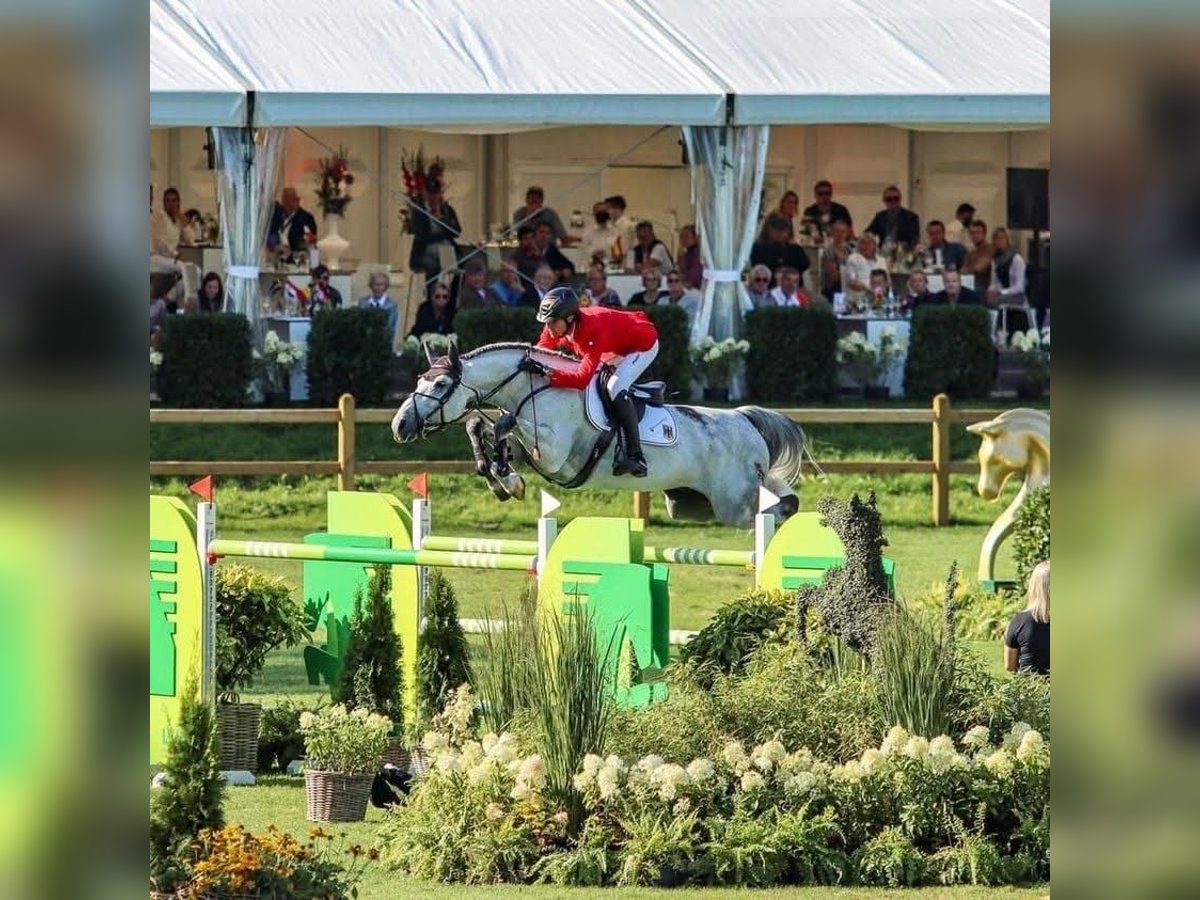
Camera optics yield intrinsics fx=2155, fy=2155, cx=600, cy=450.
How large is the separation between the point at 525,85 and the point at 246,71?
8.39 feet

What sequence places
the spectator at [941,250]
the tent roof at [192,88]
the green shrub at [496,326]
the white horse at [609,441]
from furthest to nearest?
the spectator at [941,250], the green shrub at [496,326], the tent roof at [192,88], the white horse at [609,441]

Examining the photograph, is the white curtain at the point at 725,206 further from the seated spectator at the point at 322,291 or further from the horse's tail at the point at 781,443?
the horse's tail at the point at 781,443

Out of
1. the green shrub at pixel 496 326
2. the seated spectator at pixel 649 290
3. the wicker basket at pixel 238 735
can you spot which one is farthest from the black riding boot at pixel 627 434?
the seated spectator at pixel 649 290

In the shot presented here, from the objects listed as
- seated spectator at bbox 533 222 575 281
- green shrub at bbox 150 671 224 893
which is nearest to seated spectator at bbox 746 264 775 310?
seated spectator at bbox 533 222 575 281

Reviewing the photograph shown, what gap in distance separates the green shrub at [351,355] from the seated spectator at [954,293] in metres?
5.57

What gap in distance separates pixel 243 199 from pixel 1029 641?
481 inches

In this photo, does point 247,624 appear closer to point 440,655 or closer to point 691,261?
point 440,655

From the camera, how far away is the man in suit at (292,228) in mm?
21109

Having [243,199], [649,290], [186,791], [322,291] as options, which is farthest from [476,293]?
[186,791]

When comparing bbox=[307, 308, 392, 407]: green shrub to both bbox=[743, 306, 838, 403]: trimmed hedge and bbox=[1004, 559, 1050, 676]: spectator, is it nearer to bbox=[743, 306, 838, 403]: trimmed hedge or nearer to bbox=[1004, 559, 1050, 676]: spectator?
bbox=[743, 306, 838, 403]: trimmed hedge

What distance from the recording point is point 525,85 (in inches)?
787

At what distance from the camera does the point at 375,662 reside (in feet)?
29.0

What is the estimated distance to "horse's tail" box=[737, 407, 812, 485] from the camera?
13406 mm
